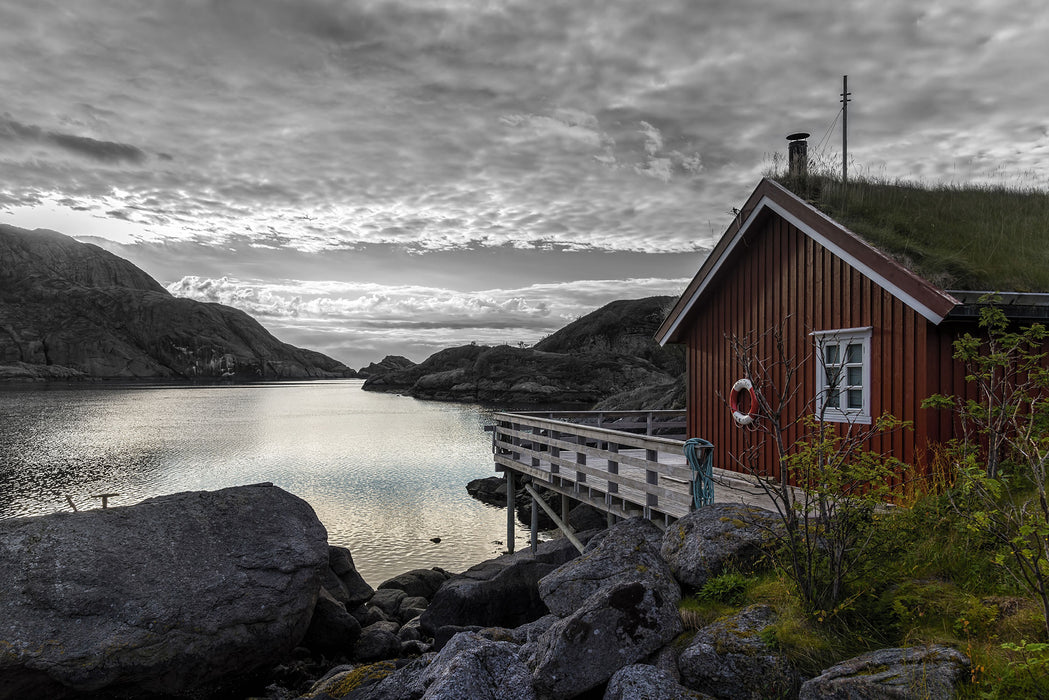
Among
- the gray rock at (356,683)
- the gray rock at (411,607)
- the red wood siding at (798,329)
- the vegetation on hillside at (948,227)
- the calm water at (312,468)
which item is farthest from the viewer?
the calm water at (312,468)

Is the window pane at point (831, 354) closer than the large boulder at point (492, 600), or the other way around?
the window pane at point (831, 354)

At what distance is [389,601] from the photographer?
42.8 ft

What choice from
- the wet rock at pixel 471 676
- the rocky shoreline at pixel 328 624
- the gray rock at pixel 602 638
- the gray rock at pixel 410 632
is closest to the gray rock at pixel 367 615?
the rocky shoreline at pixel 328 624

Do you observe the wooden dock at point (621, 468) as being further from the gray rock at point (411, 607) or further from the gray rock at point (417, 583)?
the gray rock at point (411, 607)

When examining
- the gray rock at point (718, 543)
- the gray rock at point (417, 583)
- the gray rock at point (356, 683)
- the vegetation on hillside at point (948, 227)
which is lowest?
the gray rock at point (417, 583)

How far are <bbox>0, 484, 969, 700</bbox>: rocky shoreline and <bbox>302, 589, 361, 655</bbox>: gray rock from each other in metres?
0.02

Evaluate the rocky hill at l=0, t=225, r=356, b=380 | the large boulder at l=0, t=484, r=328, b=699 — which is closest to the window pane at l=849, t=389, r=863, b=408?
the large boulder at l=0, t=484, r=328, b=699

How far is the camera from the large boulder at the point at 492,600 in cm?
1038

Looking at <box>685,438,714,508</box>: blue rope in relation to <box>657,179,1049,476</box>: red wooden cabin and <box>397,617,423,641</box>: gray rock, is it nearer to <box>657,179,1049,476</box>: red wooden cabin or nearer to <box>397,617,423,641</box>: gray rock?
<box>657,179,1049,476</box>: red wooden cabin

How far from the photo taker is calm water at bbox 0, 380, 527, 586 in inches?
812

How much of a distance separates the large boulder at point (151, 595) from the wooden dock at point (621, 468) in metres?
5.00

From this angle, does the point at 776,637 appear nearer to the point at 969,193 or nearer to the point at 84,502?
the point at 969,193

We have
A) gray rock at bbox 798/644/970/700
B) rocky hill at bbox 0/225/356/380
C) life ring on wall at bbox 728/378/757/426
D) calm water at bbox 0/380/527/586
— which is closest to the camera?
gray rock at bbox 798/644/970/700

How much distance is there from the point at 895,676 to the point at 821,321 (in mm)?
7265
